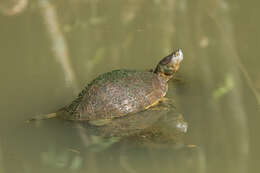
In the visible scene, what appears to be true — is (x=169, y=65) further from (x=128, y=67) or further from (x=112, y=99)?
(x=112, y=99)

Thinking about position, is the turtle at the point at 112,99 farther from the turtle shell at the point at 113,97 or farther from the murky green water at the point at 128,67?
the murky green water at the point at 128,67

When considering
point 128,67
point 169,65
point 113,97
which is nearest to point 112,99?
point 113,97

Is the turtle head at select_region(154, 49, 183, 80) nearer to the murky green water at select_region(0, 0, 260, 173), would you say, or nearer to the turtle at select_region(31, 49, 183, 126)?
the murky green water at select_region(0, 0, 260, 173)

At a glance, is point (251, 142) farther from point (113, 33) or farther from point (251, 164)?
point (113, 33)

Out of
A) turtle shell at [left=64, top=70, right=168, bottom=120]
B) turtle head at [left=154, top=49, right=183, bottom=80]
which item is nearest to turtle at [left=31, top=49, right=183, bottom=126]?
turtle shell at [left=64, top=70, right=168, bottom=120]

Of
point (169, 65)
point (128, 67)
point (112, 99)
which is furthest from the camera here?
point (128, 67)

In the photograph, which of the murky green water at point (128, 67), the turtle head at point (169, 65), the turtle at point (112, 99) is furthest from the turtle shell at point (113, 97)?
the turtle head at point (169, 65)
